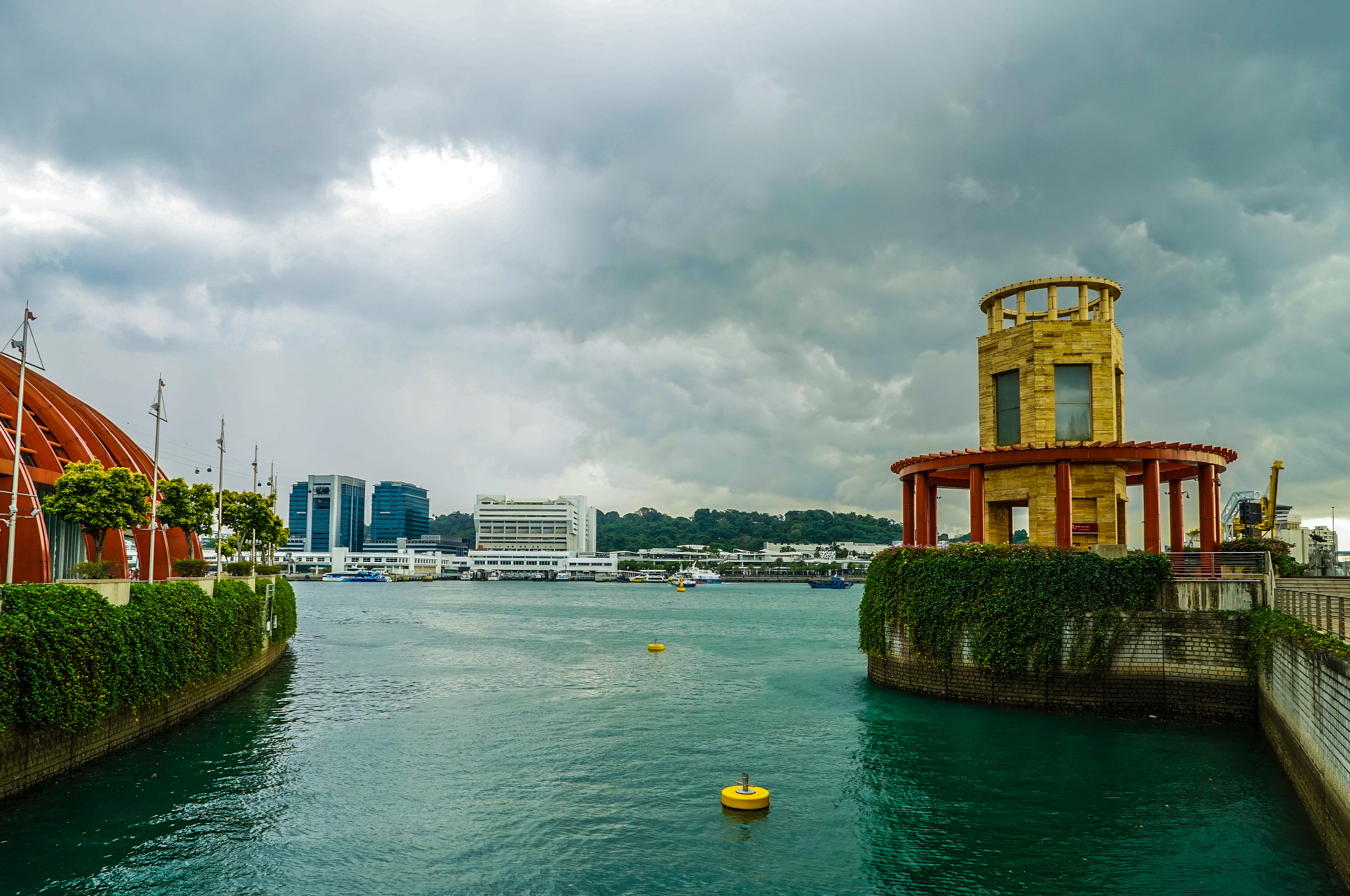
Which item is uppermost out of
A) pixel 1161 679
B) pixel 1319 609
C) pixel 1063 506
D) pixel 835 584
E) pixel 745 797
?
pixel 1063 506

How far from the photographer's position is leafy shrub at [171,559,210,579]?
3903 cm

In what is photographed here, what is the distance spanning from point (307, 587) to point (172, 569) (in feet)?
522

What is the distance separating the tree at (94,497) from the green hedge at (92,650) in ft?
13.5

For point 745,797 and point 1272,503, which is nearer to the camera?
point 745,797

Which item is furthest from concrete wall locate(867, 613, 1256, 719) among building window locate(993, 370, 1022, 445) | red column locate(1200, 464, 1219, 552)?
building window locate(993, 370, 1022, 445)

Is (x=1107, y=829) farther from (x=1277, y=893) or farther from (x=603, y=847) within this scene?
(x=603, y=847)

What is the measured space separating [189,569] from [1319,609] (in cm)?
4296

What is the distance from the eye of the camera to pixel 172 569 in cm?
4175

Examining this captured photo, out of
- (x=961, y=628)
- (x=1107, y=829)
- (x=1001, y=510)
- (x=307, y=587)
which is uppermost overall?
(x=1001, y=510)

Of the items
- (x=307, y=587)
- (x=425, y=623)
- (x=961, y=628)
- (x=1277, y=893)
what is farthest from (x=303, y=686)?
(x=307, y=587)

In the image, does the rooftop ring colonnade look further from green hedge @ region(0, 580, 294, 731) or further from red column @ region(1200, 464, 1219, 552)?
green hedge @ region(0, 580, 294, 731)

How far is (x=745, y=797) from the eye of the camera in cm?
1780

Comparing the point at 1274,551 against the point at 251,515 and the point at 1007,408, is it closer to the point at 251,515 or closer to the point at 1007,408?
the point at 1007,408

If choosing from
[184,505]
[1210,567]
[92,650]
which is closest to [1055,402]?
[1210,567]
